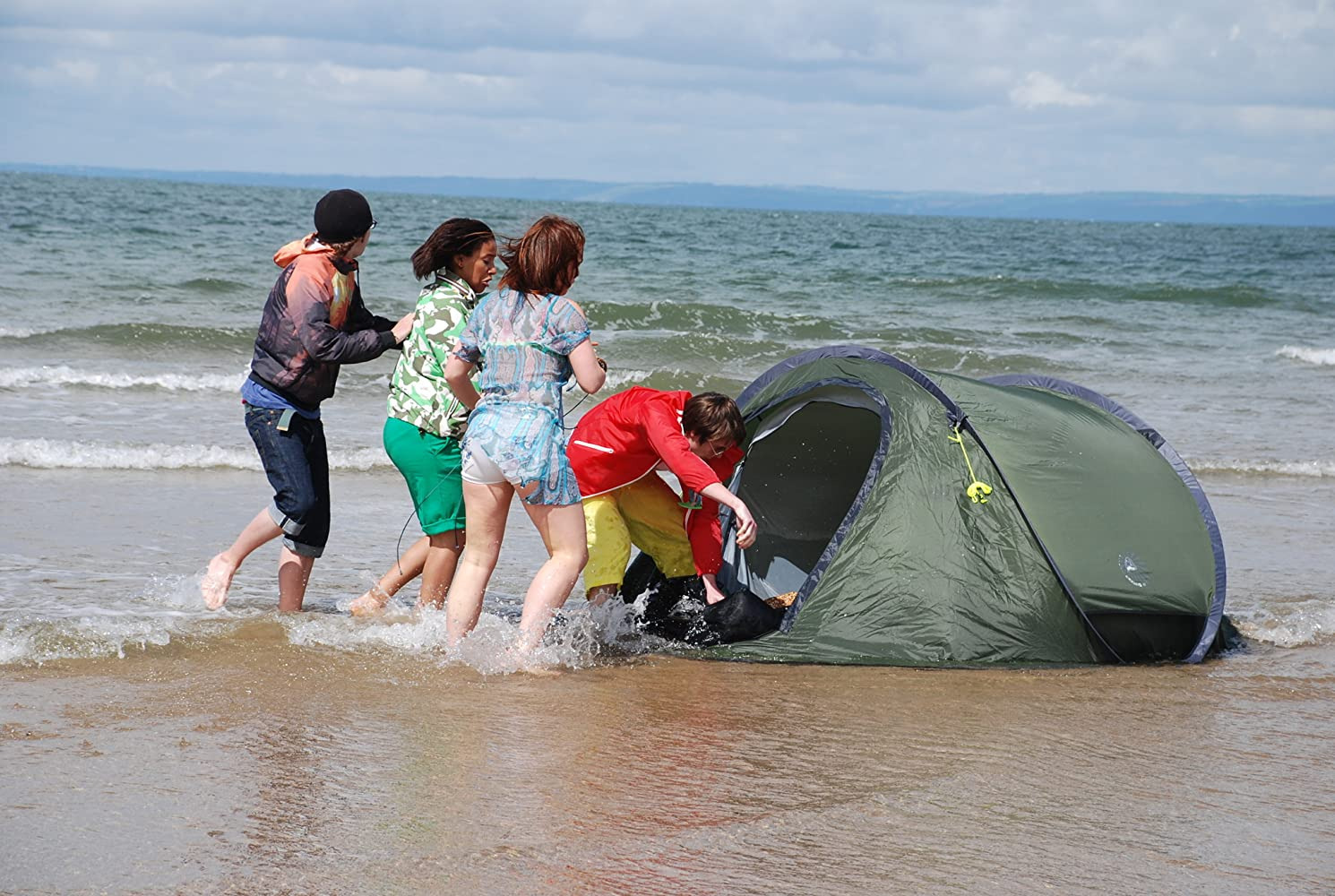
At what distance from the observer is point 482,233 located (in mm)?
5180

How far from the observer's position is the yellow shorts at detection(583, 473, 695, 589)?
5297mm

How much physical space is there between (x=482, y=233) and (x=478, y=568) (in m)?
1.31

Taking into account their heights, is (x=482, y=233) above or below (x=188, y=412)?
above

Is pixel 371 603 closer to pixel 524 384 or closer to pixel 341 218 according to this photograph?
pixel 524 384

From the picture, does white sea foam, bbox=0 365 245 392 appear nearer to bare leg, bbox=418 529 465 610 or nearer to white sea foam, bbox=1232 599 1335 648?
bare leg, bbox=418 529 465 610

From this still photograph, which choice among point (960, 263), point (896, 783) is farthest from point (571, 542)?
point (960, 263)

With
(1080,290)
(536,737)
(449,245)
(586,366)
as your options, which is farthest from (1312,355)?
(536,737)

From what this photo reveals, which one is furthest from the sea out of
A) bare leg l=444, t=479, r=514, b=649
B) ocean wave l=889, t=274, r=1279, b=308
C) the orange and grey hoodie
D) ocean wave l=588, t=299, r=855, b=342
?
ocean wave l=889, t=274, r=1279, b=308

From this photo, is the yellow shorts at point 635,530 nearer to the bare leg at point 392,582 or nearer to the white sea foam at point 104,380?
→ the bare leg at point 392,582

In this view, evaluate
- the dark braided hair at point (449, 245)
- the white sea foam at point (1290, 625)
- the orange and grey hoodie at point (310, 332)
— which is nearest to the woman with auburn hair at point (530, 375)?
the dark braided hair at point (449, 245)

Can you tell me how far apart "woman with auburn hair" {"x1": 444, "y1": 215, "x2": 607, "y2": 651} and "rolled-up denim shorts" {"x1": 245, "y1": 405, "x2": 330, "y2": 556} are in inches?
32.1

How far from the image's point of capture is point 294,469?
17.1 feet

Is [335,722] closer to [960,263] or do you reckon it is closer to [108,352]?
[108,352]

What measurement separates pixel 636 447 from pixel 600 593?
25.1 inches
